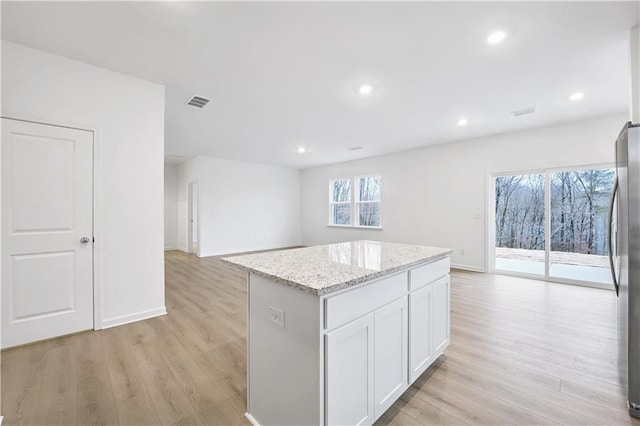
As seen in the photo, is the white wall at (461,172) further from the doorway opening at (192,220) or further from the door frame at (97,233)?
the door frame at (97,233)

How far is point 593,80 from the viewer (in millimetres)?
3000

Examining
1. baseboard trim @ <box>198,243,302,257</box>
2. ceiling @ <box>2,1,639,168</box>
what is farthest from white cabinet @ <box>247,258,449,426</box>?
baseboard trim @ <box>198,243,302,257</box>

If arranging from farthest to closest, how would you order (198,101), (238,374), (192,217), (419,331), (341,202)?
(341,202), (192,217), (198,101), (238,374), (419,331)

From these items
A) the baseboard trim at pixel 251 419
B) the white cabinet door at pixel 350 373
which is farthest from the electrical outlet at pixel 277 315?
the baseboard trim at pixel 251 419

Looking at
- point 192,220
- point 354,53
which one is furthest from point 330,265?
point 192,220

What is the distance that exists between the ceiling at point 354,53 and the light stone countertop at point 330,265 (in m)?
1.77

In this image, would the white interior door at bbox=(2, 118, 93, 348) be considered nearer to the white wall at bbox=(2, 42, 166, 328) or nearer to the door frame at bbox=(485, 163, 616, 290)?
the white wall at bbox=(2, 42, 166, 328)

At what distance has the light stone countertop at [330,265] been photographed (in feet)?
4.10

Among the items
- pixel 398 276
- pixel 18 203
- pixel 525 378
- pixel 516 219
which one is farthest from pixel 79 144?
pixel 516 219

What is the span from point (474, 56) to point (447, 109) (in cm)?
136

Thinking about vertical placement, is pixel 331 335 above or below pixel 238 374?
above

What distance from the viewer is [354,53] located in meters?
2.51

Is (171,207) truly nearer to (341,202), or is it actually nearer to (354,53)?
(341,202)

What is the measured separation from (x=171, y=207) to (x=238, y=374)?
7761mm
